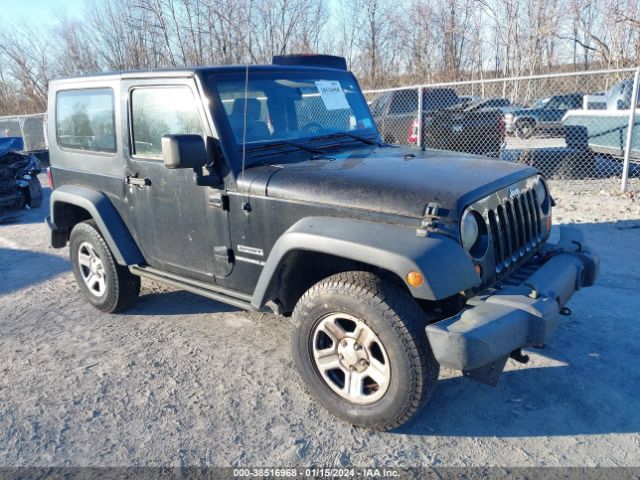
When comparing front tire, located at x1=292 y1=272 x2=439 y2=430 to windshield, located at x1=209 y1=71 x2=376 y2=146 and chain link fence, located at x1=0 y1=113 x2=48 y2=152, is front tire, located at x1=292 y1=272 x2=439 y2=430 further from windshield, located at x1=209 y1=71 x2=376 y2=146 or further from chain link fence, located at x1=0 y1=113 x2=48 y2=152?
chain link fence, located at x1=0 y1=113 x2=48 y2=152

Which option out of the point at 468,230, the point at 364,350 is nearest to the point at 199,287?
the point at 364,350

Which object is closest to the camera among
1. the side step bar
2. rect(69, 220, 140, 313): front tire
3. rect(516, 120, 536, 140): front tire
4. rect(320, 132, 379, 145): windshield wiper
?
the side step bar

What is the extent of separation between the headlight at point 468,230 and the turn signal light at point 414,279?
1.20 ft

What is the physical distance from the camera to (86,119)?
4.38 meters

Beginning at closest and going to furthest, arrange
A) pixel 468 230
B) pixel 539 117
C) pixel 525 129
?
pixel 468 230
pixel 525 129
pixel 539 117

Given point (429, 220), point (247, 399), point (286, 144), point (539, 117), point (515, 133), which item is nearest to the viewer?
point (429, 220)

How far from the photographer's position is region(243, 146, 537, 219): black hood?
2734 millimetres

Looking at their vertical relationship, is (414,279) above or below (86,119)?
below


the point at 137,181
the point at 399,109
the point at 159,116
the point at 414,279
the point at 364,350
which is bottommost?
the point at 364,350

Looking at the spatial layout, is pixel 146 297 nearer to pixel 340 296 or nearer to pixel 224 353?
pixel 224 353

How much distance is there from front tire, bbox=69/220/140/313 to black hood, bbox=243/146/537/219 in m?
1.80

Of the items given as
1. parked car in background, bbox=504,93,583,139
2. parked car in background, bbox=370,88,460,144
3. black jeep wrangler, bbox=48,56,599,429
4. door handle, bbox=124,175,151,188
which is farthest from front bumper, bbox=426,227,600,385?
parked car in background, bbox=504,93,583,139

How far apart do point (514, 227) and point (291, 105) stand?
Answer: 1771 millimetres

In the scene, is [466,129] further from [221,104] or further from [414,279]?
[414,279]
